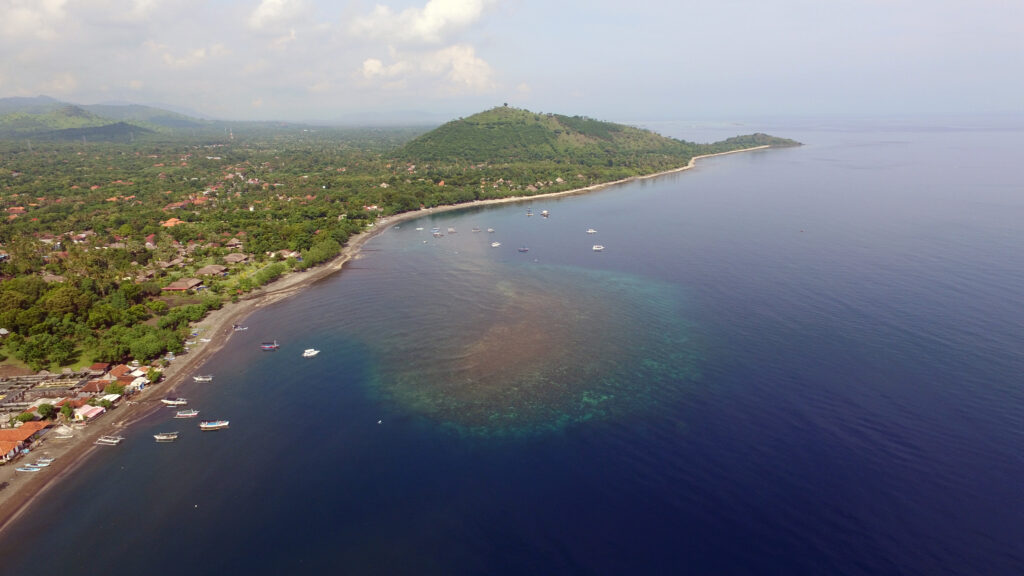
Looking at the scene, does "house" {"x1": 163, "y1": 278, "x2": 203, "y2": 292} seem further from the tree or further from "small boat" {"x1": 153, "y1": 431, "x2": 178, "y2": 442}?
"small boat" {"x1": 153, "y1": 431, "x2": 178, "y2": 442}

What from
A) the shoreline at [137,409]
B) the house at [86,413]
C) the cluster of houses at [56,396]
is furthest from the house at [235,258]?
the house at [86,413]

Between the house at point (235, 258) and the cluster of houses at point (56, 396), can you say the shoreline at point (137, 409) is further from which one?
the house at point (235, 258)

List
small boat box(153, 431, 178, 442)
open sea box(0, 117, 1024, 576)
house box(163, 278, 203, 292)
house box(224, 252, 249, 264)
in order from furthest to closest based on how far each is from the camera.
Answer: house box(224, 252, 249, 264) → house box(163, 278, 203, 292) → small boat box(153, 431, 178, 442) → open sea box(0, 117, 1024, 576)

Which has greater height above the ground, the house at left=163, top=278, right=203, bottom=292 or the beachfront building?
the house at left=163, top=278, right=203, bottom=292

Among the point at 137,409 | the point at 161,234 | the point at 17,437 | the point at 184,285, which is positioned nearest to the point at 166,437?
the point at 137,409

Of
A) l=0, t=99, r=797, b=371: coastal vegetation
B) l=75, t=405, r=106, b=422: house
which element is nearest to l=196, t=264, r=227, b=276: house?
l=0, t=99, r=797, b=371: coastal vegetation

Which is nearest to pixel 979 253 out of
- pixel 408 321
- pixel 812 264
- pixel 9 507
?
pixel 812 264

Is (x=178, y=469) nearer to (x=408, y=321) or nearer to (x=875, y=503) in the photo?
(x=408, y=321)
